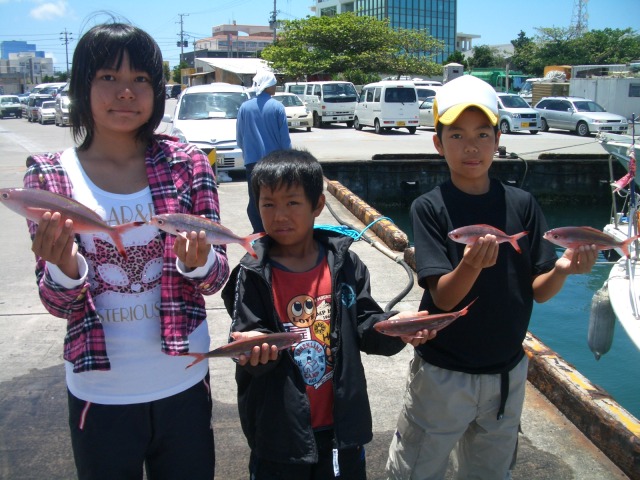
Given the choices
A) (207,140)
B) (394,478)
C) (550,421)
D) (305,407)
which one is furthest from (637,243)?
(207,140)

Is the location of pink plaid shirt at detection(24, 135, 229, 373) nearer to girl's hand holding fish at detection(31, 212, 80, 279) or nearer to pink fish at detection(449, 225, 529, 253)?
girl's hand holding fish at detection(31, 212, 80, 279)

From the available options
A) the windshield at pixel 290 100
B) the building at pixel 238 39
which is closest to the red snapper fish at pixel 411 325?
the windshield at pixel 290 100

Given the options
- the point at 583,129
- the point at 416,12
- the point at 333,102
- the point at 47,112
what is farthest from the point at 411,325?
the point at 416,12

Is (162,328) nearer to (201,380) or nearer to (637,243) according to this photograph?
(201,380)

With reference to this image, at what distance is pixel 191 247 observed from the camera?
1.81 meters

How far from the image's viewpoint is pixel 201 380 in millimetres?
2059

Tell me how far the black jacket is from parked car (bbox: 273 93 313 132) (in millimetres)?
24423

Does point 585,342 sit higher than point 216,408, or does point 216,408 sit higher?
point 216,408

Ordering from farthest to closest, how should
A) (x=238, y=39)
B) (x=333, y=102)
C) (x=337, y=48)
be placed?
(x=238, y=39)
(x=337, y=48)
(x=333, y=102)

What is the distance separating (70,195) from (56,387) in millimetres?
2717

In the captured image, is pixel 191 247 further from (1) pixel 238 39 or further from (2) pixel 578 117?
(1) pixel 238 39

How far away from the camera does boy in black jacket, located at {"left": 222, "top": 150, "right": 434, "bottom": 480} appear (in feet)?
7.09

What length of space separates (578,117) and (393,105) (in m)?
7.95

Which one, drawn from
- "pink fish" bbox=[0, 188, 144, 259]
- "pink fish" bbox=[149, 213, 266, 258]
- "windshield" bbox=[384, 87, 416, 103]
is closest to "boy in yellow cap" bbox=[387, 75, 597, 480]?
"pink fish" bbox=[149, 213, 266, 258]
